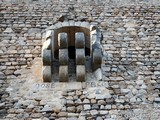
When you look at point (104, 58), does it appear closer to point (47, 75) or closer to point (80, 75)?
point (80, 75)

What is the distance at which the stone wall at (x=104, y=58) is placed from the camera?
5773 mm

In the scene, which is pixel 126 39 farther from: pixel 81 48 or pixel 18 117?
pixel 18 117

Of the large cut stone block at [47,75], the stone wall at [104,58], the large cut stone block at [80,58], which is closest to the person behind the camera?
the stone wall at [104,58]

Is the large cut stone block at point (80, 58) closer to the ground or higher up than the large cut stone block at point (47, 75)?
higher up

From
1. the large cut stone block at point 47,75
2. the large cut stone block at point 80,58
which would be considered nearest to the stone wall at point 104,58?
the large cut stone block at point 47,75

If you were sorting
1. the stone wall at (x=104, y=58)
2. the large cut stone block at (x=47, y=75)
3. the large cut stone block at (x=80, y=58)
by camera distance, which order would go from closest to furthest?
the stone wall at (x=104, y=58), the large cut stone block at (x=47, y=75), the large cut stone block at (x=80, y=58)

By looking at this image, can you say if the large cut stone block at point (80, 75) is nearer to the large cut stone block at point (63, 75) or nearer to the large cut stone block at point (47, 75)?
the large cut stone block at point (63, 75)

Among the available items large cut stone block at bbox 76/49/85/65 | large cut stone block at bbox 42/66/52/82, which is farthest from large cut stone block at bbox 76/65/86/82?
large cut stone block at bbox 42/66/52/82

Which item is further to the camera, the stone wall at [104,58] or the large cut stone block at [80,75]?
the large cut stone block at [80,75]

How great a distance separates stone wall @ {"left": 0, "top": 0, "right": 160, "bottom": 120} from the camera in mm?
5773

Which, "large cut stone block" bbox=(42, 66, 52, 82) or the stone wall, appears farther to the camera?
"large cut stone block" bbox=(42, 66, 52, 82)

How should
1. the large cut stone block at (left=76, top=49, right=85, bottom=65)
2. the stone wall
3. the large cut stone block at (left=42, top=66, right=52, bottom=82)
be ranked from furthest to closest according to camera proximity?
the large cut stone block at (left=76, top=49, right=85, bottom=65), the large cut stone block at (left=42, top=66, right=52, bottom=82), the stone wall

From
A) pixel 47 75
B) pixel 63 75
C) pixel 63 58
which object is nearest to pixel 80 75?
pixel 63 75

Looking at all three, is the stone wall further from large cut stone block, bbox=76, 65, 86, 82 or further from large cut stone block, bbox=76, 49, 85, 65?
large cut stone block, bbox=76, 49, 85, 65
